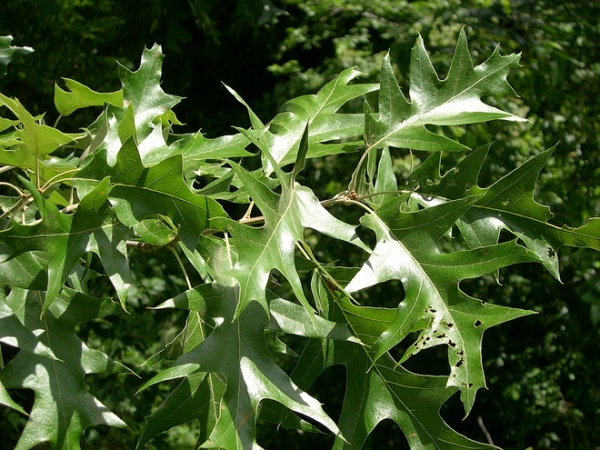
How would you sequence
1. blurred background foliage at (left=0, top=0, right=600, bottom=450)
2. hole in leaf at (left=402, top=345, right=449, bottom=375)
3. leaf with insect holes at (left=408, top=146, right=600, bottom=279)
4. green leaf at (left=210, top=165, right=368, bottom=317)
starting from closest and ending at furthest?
green leaf at (left=210, top=165, right=368, bottom=317) → leaf with insect holes at (left=408, top=146, right=600, bottom=279) → blurred background foliage at (left=0, top=0, right=600, bottom=450) → hole in leaf at (left=402, top=345, right=449, bottom=375)

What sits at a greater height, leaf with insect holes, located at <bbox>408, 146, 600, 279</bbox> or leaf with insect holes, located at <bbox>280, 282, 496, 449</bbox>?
leaf with insect holes, located at <bbox>408, 146, 600, 279</bbox>

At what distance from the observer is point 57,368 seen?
3.02 ft

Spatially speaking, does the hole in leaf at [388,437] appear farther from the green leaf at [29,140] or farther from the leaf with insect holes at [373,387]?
the green leaf at [29,140]

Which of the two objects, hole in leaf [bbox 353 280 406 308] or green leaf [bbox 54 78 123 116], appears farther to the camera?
hole in leaf [bbox 353 280 406 308]

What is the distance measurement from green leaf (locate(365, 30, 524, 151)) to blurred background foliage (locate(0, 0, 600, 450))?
1419 millimetres

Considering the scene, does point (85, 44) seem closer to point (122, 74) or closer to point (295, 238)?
point (122, 74)

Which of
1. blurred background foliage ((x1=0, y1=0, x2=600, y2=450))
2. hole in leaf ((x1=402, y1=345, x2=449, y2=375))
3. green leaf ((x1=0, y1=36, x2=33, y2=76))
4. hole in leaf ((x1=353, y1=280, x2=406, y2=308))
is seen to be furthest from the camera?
hole in leaf ((x1=402, y1=345, x2=449, y2=375))

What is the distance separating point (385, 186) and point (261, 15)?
104 inches

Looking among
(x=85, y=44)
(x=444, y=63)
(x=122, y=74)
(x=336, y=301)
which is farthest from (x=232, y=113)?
(x=336, y=301)

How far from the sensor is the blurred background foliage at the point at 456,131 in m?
2.77

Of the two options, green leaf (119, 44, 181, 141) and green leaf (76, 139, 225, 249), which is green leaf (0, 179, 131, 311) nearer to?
green leaf (76, 139, 225, 249)

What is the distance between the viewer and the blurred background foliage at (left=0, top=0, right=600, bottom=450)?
9.10 ft

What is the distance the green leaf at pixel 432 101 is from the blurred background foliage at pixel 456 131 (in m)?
1.42

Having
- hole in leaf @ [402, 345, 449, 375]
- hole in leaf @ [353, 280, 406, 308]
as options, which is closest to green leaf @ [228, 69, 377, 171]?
hole in leaf @ [353, 280, 406, 308]
